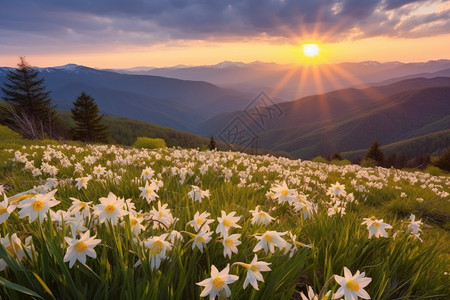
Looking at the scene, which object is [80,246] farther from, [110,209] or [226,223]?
[226,223]

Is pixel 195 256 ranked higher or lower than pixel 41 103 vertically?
lower

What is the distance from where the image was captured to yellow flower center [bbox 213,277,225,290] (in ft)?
5.18

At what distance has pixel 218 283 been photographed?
159cm

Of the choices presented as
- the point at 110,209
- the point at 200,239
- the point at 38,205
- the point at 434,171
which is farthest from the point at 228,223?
the point at 434,171

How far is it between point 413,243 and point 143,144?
3148 cm

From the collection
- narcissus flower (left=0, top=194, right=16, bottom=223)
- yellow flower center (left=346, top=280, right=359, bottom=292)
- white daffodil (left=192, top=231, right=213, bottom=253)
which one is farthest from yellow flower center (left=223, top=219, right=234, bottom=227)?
narcissus flower (left=0, top=194, right=16, bottom=223)

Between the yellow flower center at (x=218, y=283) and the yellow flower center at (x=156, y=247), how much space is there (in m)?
0.50

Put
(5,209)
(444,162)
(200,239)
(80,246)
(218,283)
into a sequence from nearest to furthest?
(218,283) → (80,246) → (5,209) → (200,239) → (444,162)

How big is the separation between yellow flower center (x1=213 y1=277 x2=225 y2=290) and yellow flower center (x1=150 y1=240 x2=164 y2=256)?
0.50 meters

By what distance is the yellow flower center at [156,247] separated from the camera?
1.92 m

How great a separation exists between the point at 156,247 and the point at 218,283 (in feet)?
1.79

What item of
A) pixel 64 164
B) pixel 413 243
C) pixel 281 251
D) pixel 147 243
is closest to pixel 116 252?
pixel 147 243

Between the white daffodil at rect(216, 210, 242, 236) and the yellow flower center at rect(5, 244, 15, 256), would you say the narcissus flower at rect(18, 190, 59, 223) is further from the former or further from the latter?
the white daffodil at rect(216, 210, 242, 236)

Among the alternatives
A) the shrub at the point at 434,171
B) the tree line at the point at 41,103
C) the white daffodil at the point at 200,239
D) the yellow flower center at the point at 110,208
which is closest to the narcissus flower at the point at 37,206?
the yellow flower center at the point at 110,208
